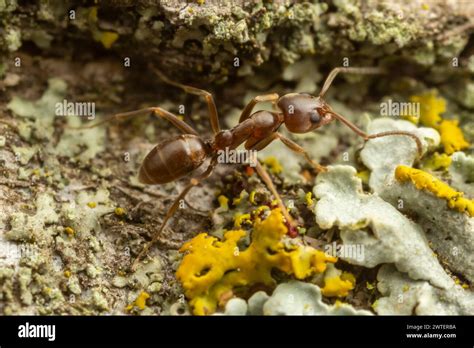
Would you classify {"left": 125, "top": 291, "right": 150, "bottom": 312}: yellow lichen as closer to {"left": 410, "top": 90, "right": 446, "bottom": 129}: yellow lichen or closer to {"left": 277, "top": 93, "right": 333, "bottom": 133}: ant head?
{"left": 277, "top": 93, "right": 333, "bottom": 133}: ant head

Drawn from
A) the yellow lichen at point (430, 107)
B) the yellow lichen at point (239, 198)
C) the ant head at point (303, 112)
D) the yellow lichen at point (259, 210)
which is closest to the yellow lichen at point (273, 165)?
the ant head at point (303, 112)

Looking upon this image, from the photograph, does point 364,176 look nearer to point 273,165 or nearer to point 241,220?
point 273,165

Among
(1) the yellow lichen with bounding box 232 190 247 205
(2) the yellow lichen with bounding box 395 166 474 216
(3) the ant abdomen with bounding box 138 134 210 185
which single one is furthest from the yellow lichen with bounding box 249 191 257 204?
(2) the yellow lichen with bounding box 395 166 474 216

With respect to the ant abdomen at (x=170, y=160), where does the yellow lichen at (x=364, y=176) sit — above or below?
below

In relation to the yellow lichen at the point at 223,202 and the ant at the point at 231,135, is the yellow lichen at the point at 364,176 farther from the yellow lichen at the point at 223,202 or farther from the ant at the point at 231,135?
the yellow lichen at the point at 223,202

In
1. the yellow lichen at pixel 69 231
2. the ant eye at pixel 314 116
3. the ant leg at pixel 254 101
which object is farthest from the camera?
the ant leg at pixel 254 101
